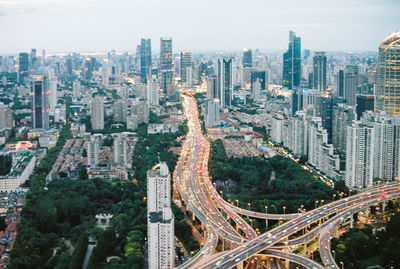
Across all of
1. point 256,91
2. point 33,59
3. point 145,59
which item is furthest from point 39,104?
point 33,59

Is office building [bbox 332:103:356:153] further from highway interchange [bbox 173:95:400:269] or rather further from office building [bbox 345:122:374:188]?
highway interchange [bbox 173:95:400:269]

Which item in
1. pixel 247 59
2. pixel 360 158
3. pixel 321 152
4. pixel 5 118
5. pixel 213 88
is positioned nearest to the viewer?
pixel 360 158

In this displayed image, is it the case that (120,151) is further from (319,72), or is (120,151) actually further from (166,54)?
(166,54)

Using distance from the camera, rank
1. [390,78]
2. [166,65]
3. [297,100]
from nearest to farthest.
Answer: [390,78]
[297,100]
[166,65]

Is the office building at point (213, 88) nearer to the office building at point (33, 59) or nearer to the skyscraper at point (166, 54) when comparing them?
the skyscraper at point (166, 54)

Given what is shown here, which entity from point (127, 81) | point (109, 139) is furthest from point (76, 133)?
point (127, 81)

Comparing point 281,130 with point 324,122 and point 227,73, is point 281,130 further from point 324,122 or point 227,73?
point 227,73
